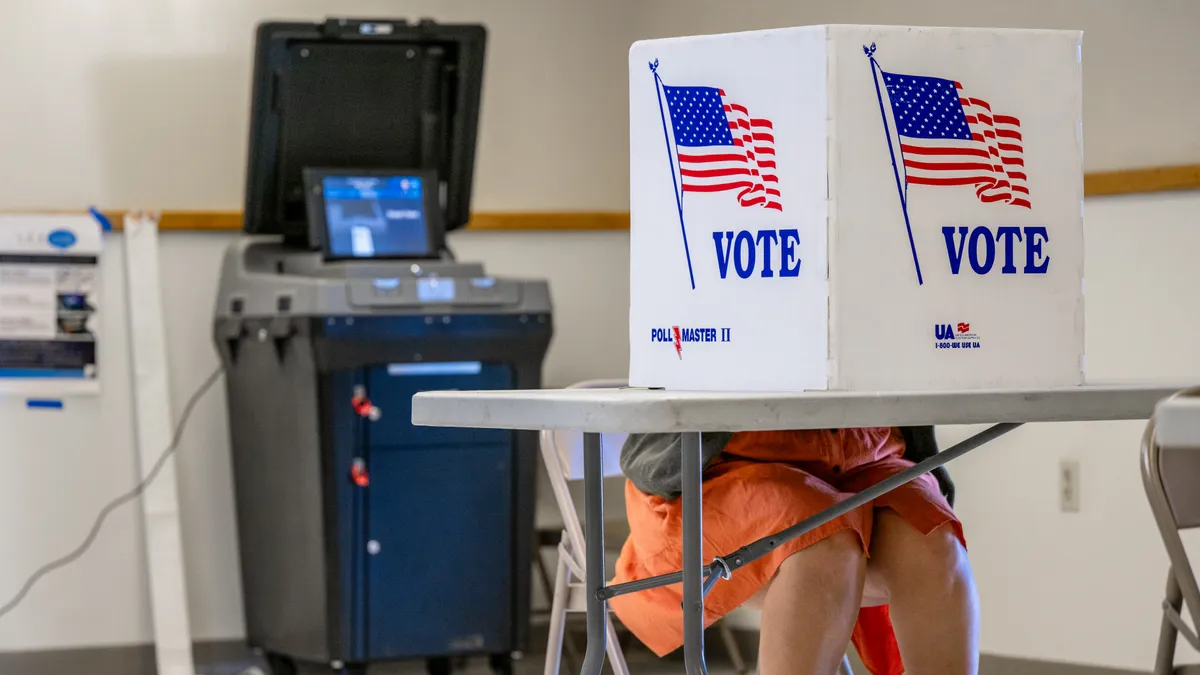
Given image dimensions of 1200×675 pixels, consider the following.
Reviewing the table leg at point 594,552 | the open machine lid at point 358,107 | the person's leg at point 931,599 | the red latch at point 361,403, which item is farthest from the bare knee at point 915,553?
the open machine lid at point 358,107

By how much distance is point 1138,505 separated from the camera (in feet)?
7.52

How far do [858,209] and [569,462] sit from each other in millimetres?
859

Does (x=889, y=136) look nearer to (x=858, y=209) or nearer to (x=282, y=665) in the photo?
(x=858, y=209)

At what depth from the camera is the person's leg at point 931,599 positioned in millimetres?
1210

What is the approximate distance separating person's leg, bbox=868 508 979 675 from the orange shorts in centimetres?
2

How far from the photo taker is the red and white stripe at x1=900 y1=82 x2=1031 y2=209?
98cm

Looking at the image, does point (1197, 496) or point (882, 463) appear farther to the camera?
point (882, 463)

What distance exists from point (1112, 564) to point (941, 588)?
49.8 inches

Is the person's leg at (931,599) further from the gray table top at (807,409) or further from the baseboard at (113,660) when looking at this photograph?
the baseboard at (113,660)

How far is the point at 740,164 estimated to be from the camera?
100cm

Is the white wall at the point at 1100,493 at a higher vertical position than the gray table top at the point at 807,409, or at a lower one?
lower

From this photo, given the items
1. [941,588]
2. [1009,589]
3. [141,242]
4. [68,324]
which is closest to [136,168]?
[141,242]

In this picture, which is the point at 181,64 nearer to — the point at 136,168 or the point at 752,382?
the point at 136,168

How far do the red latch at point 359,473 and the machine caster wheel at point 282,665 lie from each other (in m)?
0.48
